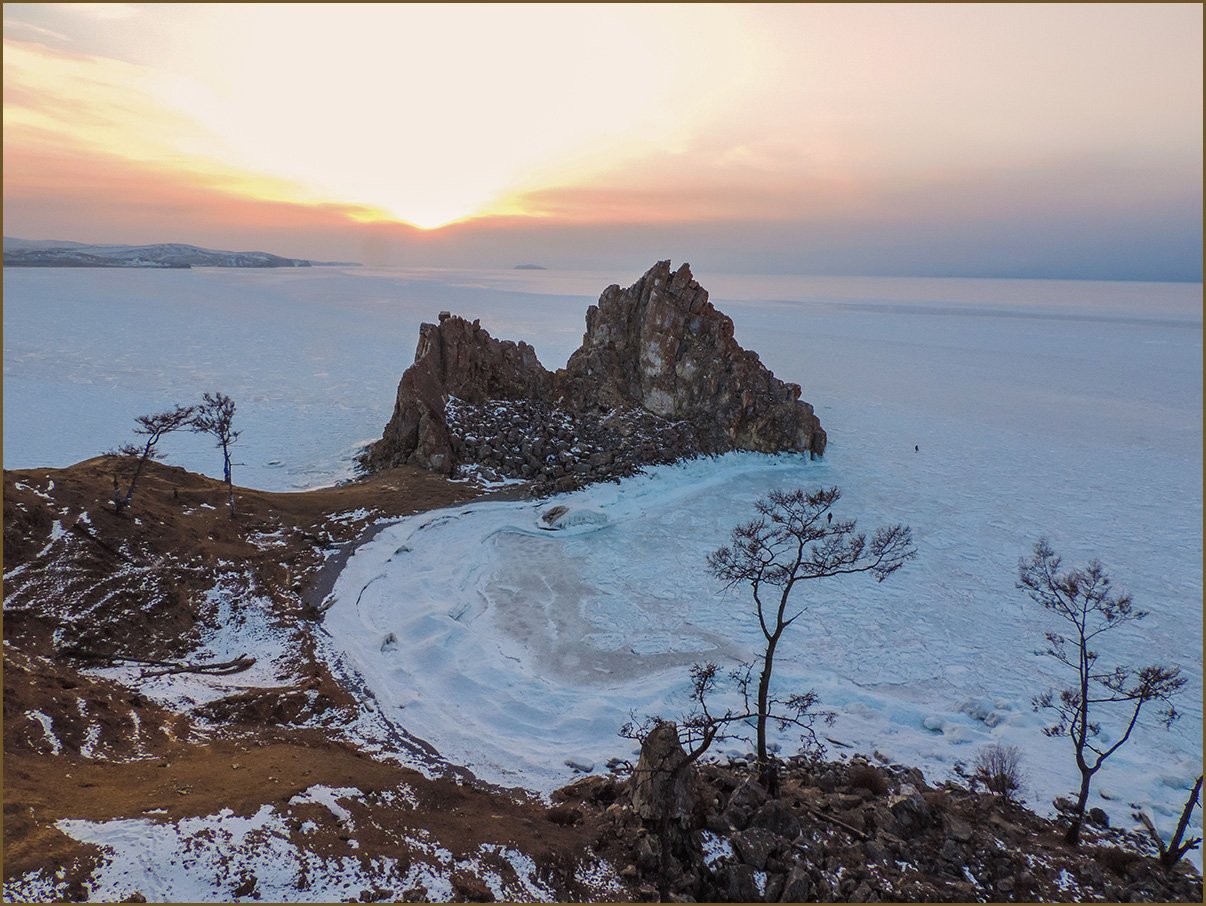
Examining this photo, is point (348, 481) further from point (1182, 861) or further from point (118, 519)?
point (1182, 861)

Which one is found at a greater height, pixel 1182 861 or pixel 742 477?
pixel 742 477

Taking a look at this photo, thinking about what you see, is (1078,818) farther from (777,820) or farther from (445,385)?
(445,385)

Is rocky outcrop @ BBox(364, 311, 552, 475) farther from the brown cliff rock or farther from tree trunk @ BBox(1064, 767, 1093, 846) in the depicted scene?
tree trunk @ BBox(1064, 767, 1093, 846)

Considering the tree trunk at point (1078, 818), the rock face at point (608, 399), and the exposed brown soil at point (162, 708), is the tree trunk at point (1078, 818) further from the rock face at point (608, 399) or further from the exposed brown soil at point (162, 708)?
the rock face at point (608, 399)

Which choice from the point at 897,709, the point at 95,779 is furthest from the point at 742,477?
the point at 95,779

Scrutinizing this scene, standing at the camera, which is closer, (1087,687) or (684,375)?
(1087,687)

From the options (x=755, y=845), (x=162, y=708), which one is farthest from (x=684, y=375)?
(x=162, y=708)
